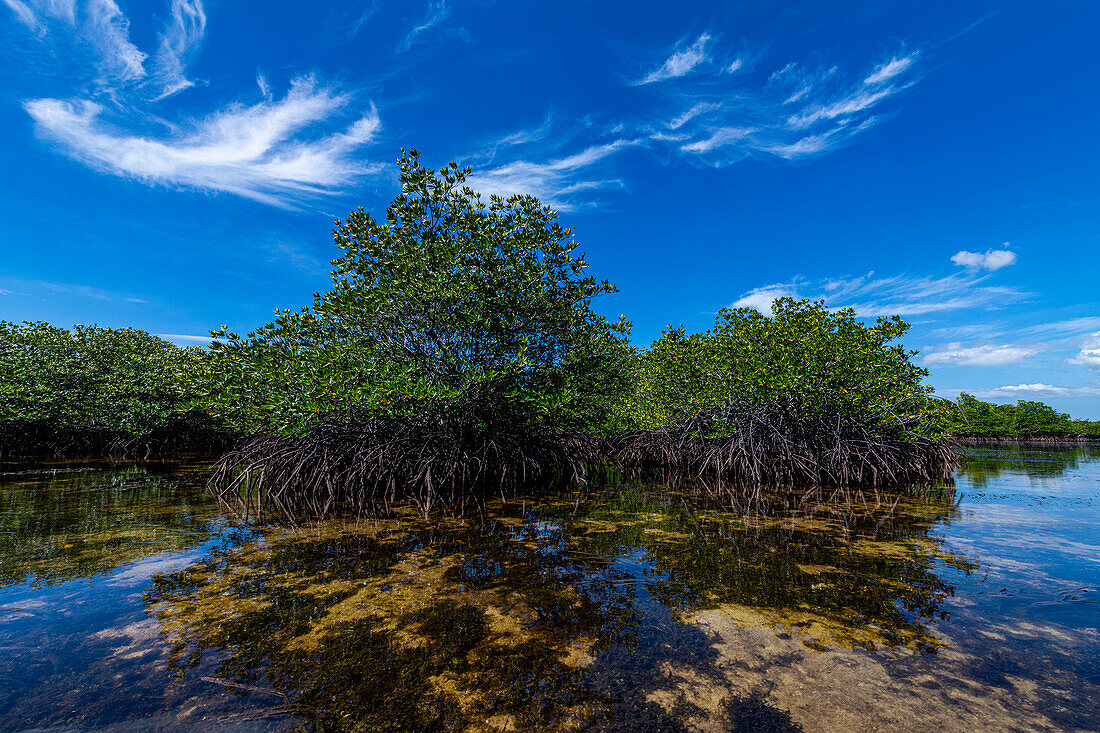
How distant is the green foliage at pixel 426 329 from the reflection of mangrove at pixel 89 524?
1780mm

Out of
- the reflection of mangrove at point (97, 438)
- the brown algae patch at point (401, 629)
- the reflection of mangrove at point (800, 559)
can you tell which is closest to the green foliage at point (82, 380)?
the reflection of mangrove at point (97, 438)

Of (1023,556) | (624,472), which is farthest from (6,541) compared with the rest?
(624,472)

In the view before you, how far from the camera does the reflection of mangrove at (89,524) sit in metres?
3.96

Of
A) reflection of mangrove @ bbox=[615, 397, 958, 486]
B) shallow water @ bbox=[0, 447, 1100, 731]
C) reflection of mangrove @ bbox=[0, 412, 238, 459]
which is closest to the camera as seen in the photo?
shallow water @ bbox=[0, 447, 1100, 731]

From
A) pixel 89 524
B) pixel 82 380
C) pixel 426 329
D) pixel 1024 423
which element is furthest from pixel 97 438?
pixel 1024 423

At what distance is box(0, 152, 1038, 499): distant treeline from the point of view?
7.40 meters

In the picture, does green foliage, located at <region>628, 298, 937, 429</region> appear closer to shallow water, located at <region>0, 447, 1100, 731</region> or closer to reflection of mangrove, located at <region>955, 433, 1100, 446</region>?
shallow water, located at <region>0, 447, 1100, 731</region>

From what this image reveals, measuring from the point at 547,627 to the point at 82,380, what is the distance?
22123 mm

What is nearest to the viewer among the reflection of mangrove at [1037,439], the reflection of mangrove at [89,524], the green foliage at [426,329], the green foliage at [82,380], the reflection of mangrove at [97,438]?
the reflection of mangrove at [89,524]

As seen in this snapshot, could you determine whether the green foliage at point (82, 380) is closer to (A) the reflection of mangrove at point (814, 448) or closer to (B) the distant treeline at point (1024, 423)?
(A) the reflection of mangrove at point (814, 448)

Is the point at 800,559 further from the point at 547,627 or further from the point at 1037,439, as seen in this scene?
the point at 1037,439

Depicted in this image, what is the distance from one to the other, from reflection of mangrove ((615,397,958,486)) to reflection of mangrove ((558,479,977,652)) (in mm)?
2345

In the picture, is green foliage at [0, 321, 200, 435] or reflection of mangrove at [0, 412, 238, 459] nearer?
green foliage at [0, 321, 200, 435]

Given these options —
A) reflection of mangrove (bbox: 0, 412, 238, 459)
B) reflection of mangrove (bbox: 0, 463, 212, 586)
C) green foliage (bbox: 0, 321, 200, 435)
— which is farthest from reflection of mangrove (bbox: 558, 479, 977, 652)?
reflection of mangrove (bbox: 0, 412, 238, 459)
